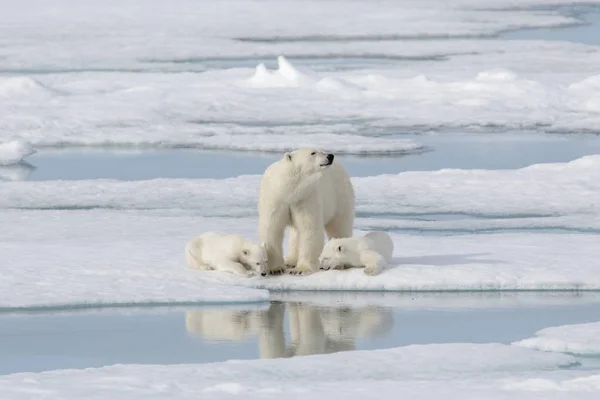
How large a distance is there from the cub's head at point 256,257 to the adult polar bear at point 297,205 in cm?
7

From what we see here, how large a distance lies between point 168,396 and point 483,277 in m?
2.56

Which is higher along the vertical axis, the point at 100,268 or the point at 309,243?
the point at 309,243

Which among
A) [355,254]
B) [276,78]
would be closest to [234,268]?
[355,254]

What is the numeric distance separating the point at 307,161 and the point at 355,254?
0.54 meters

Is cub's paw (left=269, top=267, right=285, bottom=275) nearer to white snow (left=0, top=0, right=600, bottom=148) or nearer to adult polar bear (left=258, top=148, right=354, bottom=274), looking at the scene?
adult polar bear (left=258, top=148, right=354, bottom=274)

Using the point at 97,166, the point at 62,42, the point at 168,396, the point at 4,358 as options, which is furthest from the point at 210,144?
the point at 62,42

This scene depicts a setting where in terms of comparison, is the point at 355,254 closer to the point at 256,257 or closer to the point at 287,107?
the point at 256,257

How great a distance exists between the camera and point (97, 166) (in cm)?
1199

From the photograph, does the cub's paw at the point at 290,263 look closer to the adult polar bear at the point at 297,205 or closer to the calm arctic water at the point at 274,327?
the adult polar bear at the point at 297,205

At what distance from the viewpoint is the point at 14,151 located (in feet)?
41.0

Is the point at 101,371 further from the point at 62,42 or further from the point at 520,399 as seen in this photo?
the point at 62,42

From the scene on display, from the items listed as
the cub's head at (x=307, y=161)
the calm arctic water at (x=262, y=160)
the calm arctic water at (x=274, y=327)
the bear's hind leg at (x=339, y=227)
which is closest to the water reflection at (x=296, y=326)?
the calm arctic water at (x=274, y=327)

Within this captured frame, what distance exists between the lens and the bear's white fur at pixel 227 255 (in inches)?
268

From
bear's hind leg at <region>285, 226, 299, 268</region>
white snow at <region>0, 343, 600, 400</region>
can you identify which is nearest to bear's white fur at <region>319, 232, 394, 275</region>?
bear's hind leg at <region>285, 226, 299, 268</region>
